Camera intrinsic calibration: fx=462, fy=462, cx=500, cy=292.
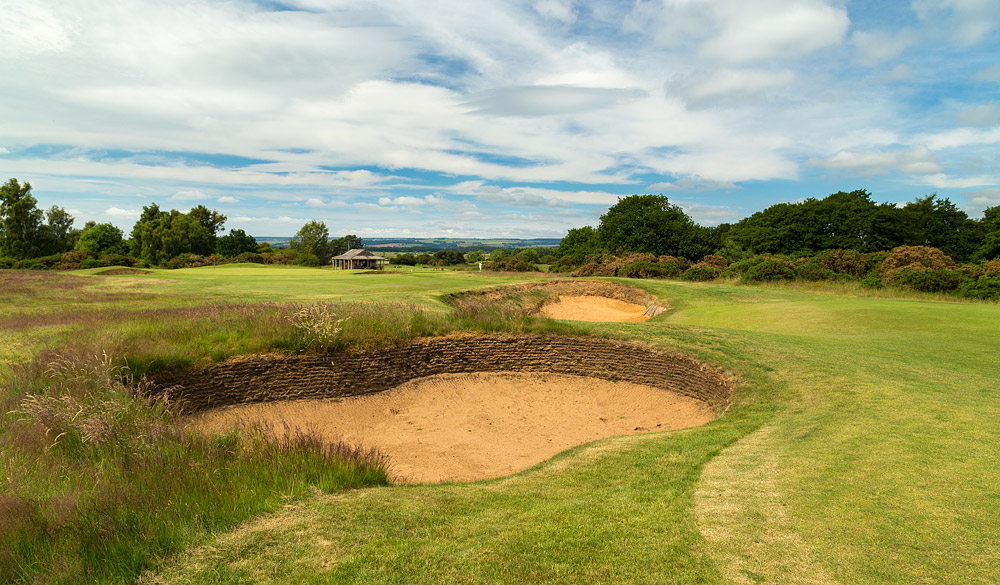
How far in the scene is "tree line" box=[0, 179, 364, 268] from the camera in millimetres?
49969

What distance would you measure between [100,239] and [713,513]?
101 meters

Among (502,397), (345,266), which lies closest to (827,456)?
(502,397)

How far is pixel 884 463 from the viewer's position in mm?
4551

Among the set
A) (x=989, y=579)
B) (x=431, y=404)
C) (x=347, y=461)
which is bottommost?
(x=431, y=404)

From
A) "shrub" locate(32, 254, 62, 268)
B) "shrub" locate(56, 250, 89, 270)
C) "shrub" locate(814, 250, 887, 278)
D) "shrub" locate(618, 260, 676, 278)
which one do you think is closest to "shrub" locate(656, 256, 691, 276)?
"shrub" locate(618, 260, 676, 278)

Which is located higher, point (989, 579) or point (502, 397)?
point (989, 579)

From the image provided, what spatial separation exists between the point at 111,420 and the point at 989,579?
8108mm

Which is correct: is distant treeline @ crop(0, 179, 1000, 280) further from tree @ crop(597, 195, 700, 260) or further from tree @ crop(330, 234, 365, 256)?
tree @ crop(330, 234, 365, 256)

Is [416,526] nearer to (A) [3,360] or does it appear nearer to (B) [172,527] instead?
(B) [172,527]

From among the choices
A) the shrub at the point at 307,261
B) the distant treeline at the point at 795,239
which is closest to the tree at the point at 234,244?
the shrub at the point at 307,261

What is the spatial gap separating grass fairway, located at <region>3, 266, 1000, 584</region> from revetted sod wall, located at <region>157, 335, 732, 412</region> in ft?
10.7

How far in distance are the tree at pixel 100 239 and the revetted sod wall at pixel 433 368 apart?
278 feet

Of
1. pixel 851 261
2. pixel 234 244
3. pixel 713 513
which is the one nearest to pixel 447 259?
pixel 234 244

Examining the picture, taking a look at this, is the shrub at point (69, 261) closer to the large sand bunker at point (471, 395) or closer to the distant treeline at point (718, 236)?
the distant treeline at point (718, 236)
